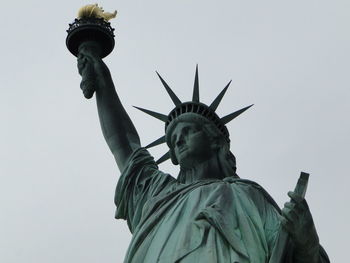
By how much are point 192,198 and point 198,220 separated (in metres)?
0.65

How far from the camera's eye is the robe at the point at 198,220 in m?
10.5

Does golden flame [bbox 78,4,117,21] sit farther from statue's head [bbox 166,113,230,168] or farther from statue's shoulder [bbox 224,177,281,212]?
statue's shoulder [bbox 224,177,281,212]

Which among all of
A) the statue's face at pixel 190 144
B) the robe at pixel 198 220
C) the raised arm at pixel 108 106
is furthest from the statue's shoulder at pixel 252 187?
the raised arm at pixel 108 106

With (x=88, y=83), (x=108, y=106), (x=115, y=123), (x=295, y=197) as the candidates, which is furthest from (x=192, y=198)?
(x=88, y=83)

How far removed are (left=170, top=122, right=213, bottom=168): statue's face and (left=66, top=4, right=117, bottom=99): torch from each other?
2.21 metres

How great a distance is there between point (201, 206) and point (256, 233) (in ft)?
2.34

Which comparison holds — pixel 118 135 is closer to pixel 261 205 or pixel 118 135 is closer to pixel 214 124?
pixel 214 124

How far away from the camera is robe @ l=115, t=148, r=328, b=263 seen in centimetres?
1052

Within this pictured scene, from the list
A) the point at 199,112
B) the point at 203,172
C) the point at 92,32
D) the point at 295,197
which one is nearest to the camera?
the point at 295,197

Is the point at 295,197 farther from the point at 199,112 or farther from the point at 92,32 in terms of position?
the point at 92,32

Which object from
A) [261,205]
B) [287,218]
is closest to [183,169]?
[261,205]

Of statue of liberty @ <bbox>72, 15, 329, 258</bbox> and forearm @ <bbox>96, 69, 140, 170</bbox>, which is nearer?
statue of liberty @ <bbox>72, 15, 329, 258</bbox>

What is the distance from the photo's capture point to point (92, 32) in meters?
14.3

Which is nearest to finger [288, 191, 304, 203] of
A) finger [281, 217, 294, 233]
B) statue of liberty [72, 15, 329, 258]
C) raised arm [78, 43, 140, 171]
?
statue of liberty [72, 15, 329, 258]
